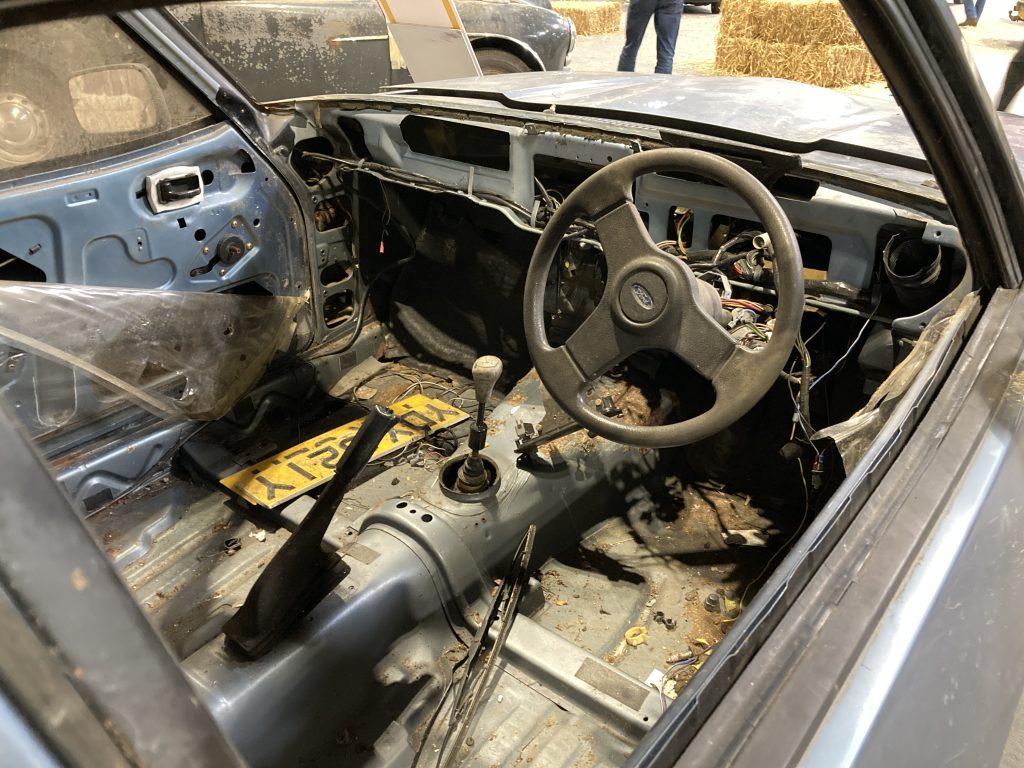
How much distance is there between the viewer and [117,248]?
78.0 inches

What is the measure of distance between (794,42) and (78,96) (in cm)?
951

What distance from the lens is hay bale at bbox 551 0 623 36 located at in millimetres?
11766

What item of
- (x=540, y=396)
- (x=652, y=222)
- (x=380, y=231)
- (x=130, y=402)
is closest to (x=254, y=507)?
(x=130, y=402)

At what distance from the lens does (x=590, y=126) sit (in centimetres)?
206

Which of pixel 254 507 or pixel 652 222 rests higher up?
pixel 652 222

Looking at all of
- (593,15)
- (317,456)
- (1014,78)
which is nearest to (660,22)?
(1014,78)

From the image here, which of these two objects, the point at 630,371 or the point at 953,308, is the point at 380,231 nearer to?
the point at 630,371

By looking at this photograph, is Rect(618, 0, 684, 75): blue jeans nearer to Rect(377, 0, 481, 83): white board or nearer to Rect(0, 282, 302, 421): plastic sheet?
Rect(377, 0, 481, 83): white board

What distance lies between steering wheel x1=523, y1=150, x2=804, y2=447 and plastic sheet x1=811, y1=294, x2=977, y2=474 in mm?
173

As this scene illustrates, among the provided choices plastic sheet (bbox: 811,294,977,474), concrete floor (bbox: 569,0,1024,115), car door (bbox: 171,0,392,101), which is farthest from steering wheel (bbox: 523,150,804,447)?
concrete floor (bbox: 569,0,1024,115)

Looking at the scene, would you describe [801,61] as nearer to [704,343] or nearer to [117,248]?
[704,343]

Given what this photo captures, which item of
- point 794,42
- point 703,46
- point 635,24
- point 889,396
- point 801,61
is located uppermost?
point 635,24

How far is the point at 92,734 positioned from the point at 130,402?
5.81ft

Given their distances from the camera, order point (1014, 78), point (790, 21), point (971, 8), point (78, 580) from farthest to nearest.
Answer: point (971, 8), point (790, 21), point (1014, 78), point (78, 580)
